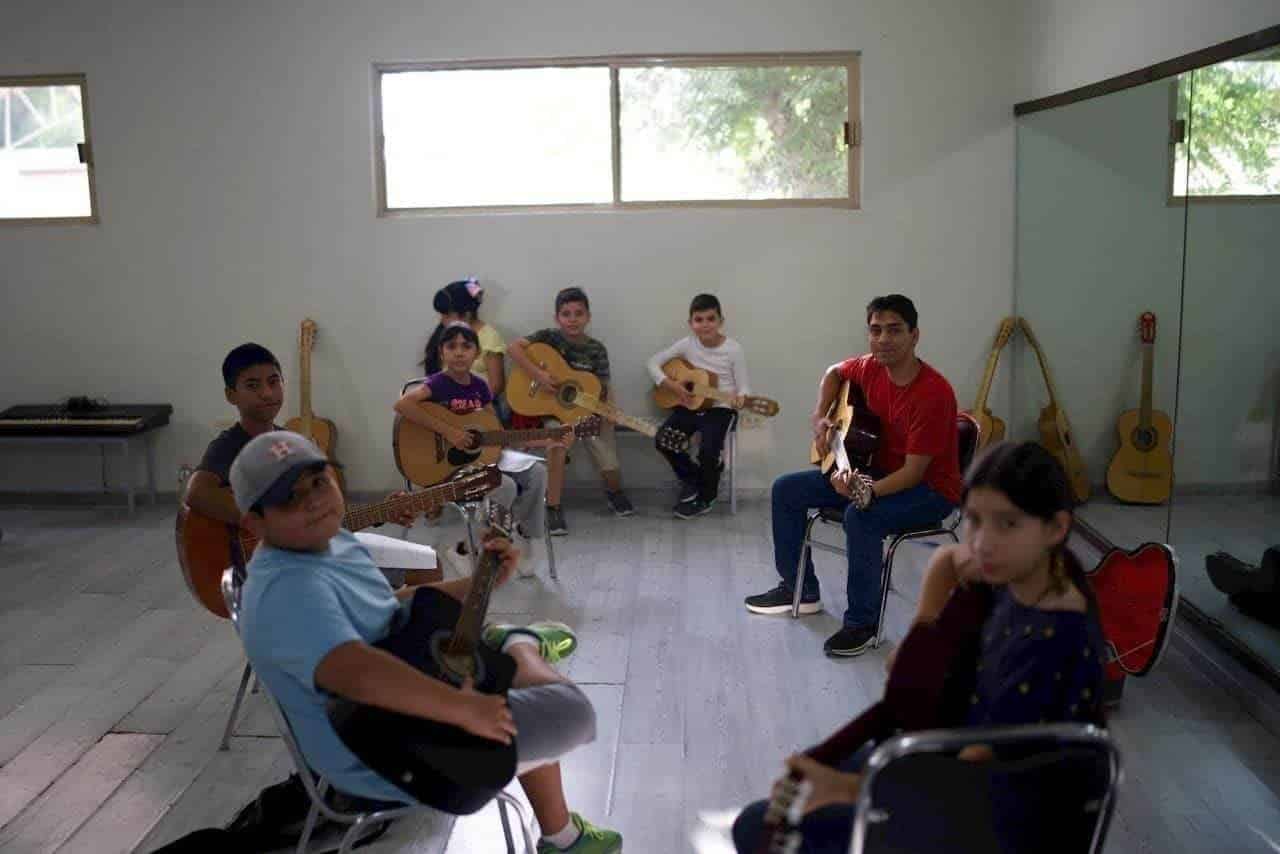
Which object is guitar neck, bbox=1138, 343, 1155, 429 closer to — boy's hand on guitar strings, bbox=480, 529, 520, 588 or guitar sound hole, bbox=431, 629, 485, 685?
boy's hand on guitar strings, bbox=480, 529, 520, 588

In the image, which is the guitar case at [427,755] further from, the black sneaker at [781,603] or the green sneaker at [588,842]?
the black sneaker at [781,603]

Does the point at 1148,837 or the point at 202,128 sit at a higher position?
the point at 202,128

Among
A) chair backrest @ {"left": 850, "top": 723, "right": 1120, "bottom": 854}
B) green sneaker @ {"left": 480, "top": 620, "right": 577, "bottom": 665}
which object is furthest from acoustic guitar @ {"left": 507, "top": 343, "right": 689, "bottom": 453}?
chair backrest @ {"left": 850, "top": 723, "right": 1120, "bottom": 854}

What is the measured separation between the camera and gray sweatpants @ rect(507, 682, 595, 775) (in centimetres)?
225

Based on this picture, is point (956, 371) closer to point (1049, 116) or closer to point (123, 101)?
point (1049, 116)

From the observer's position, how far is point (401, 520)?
3.38m

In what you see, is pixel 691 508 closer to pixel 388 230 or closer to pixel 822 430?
pixel 822 430

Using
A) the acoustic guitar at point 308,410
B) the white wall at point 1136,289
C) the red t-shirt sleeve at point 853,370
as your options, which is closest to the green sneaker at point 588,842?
the red t-shirt sleeve at point 853,370

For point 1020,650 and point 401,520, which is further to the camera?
point 401,520

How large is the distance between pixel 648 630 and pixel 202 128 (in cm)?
365

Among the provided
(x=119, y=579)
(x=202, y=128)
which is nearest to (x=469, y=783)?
(x=119, y=579)

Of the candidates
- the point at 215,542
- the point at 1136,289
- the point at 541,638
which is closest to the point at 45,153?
the point at 215,542

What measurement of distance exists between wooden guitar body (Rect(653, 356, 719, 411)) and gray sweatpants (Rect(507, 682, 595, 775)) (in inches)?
143

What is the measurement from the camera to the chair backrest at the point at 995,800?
1.82 metres
